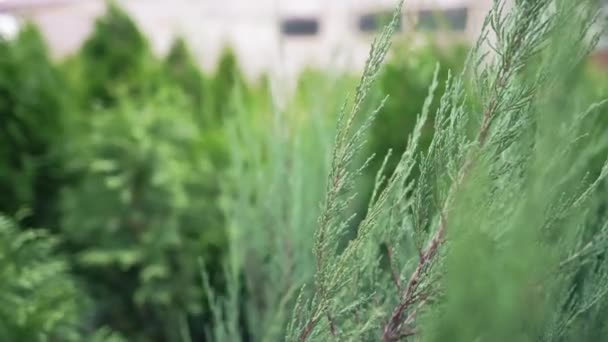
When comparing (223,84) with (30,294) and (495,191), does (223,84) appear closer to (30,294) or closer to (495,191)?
(30,294)

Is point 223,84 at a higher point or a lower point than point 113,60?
lower

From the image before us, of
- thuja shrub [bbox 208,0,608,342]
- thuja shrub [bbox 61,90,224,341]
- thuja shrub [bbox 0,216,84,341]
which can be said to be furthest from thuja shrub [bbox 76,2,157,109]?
thuja shrub [bbox 208,0,608,342]

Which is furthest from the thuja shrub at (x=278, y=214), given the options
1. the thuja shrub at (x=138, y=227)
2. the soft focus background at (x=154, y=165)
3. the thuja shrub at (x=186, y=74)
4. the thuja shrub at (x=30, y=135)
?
the thuja shrub at (x=186, y=74)

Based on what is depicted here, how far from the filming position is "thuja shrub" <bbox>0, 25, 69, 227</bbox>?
295cm

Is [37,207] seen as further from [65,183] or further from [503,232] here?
[503,232]

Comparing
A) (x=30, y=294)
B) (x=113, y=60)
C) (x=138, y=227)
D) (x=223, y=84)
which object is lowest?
(x=138, y=227)

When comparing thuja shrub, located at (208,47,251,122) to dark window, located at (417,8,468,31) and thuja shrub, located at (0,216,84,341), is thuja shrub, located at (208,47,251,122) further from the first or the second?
thuja shrub, located at (0,216,84,341)

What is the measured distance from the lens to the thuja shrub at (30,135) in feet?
9.66

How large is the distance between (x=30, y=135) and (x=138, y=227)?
0.70 meters

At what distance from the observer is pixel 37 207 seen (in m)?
3.12

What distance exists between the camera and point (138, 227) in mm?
2953

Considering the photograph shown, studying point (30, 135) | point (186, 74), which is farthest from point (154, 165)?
point (186, 74)

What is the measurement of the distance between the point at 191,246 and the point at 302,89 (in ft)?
4.15

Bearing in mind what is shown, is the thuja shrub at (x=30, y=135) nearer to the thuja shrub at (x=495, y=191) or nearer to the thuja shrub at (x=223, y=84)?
the thuja shrub at (x=223, y=84)
